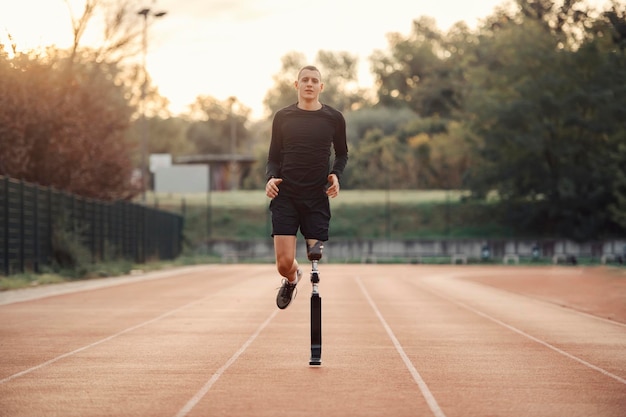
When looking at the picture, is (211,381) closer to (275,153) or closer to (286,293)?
(286,293)

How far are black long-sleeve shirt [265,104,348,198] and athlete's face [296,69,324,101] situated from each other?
15cm

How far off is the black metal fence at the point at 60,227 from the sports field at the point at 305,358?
18.3 feet

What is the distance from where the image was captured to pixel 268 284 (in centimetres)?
3083

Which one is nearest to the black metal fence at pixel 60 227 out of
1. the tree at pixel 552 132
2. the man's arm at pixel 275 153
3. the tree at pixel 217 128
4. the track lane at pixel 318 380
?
the track lane at pixel 318 380

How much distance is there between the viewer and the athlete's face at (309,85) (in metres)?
10.2

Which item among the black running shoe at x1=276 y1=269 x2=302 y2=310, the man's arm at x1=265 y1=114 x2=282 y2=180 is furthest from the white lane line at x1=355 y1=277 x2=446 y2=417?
the man's arm at x1=265 y1=114 x2=282 y2=180

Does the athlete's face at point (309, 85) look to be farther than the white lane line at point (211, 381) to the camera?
Yes

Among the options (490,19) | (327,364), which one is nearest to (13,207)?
(327,364)

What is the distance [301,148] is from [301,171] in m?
0.20

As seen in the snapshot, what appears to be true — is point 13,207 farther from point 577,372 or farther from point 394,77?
point 394,77

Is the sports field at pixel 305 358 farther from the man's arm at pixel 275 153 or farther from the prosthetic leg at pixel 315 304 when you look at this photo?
the man's arm at pixel 275 153

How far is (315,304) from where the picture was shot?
10555 mm

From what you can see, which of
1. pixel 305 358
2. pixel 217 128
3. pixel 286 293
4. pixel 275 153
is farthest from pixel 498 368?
pixel 217 128

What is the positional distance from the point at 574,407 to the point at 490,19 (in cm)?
9394
